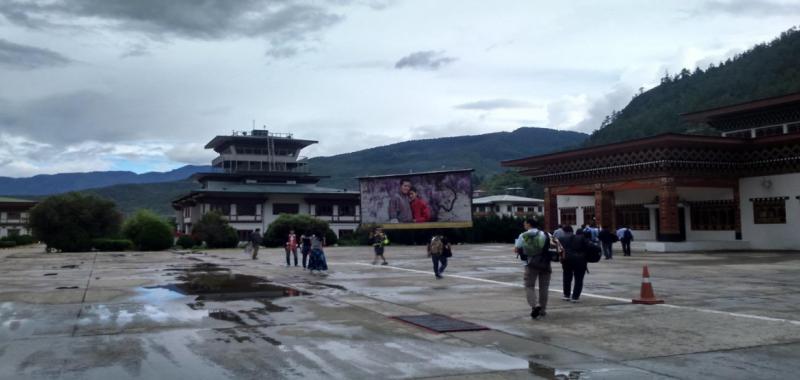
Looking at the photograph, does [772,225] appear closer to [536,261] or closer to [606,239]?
[606,239]

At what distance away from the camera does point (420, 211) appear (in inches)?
2264

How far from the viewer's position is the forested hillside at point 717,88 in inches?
3504

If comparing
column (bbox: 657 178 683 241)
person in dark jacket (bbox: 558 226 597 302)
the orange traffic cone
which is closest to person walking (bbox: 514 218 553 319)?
person in dark jacket (bbox: 558 226 597 302)

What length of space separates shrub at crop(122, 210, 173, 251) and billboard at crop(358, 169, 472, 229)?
1660 centimetres

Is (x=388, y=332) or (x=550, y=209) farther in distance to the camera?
(x=550, y=209)

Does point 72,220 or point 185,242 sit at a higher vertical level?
point 72,220

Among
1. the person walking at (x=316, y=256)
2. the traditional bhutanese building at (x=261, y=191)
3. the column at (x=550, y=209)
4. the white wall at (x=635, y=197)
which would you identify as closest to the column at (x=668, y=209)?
the white wall at (x=635, y=197)

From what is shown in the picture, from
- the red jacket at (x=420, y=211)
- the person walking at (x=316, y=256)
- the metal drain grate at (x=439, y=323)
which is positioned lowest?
the metal drain grate at (x=439, y=323)

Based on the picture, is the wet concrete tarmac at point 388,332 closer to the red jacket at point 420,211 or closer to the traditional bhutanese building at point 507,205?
the red jacket at point 420,211

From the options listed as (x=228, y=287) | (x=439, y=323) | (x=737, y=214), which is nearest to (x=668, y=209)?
(x=737, y=214)

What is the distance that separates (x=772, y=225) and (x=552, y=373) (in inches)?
1253

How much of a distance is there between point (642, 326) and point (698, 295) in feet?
15.8

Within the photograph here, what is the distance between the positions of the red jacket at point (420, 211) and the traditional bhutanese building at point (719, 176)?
19181mm

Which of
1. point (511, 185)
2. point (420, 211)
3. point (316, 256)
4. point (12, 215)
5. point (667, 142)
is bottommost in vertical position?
point (316, 256)
